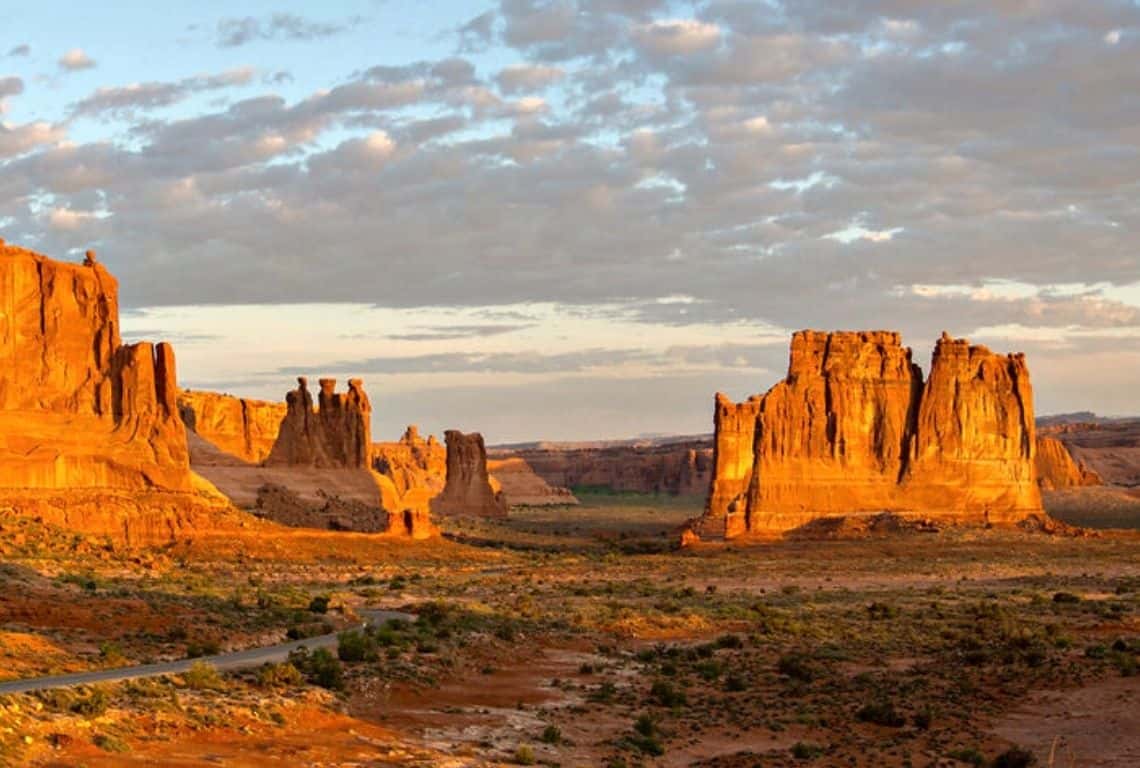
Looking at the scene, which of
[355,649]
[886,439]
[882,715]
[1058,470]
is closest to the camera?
[882,715]

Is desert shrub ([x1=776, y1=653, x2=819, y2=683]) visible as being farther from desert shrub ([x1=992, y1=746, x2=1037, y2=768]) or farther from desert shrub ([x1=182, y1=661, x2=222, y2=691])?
desert shrub ([x1=182, y1=661, x2=222, y2=691])

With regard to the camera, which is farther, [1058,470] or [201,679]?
[1058,470]

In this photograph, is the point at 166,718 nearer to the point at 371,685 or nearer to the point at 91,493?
the point at 371,685

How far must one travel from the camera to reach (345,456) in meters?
108

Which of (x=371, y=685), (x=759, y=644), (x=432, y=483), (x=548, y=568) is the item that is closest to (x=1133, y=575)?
(x=548, y=568)

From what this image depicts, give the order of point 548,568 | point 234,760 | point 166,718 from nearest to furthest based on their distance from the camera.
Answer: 1. point 234,760
2. point 166,718
3. point 548,568

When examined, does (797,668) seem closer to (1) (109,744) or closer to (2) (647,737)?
(2) (647,737)

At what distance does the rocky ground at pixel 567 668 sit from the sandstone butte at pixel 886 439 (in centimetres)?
2647

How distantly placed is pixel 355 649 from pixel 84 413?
42863 millimetres

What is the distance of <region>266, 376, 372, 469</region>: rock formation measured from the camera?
106438mm

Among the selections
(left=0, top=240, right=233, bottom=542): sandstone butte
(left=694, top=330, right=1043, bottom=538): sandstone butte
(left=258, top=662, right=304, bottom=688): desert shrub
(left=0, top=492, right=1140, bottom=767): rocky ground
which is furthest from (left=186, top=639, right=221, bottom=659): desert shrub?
(left=694, top=330, right=1043, bottom=538): sandstone butte

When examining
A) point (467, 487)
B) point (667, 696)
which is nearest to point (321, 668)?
point (667, 696)

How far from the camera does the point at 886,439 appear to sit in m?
96.4

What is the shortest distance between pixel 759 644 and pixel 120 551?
3183cm
